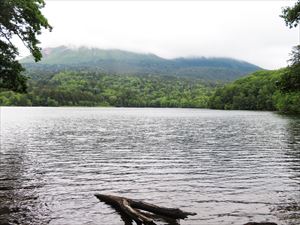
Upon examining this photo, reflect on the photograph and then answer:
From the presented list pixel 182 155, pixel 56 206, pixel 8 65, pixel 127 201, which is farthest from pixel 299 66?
pixel 8 65

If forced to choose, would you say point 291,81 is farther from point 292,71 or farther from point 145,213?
point 145,213

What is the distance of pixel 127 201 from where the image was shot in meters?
18.8

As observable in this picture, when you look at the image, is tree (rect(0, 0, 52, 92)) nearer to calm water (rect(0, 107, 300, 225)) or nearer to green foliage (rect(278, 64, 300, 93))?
calm water (rect(0, 107, 300, 225))

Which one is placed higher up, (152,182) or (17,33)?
(17,33)

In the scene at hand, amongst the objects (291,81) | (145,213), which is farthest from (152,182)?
(291,81)

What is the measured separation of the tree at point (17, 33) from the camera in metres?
27.4

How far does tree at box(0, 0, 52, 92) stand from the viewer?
89.8 feet

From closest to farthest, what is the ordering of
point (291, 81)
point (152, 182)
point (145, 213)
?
point (145, 213), point (152, 182), point (291, 81)

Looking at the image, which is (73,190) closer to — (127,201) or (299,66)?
(127,201)

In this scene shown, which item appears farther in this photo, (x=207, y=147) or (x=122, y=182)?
(x=207, y=147)

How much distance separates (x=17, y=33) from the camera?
29438 millimetres

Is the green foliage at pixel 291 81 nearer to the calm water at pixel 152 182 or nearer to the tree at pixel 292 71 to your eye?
the tree at pixel 292 71

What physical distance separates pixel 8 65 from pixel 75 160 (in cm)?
1263

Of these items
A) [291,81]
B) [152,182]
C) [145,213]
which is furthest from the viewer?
[291,81]
